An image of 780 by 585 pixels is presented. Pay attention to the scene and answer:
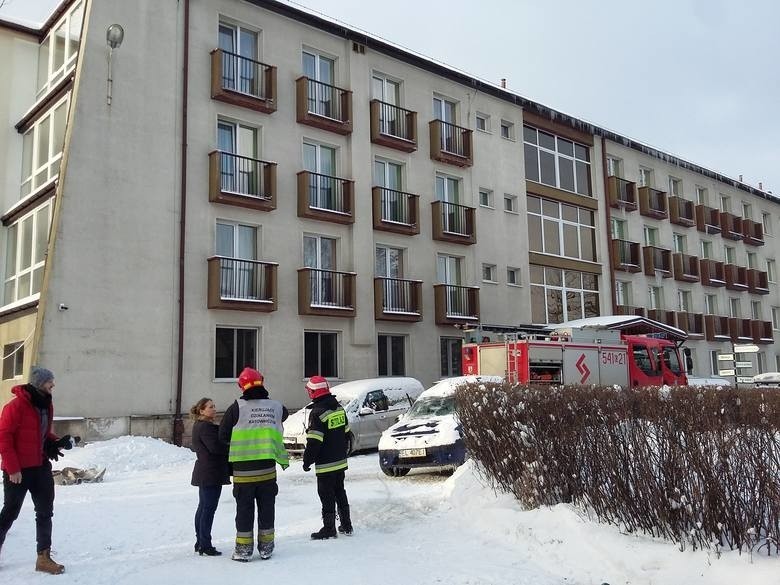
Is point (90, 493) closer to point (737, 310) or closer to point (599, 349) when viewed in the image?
point (599, 349)

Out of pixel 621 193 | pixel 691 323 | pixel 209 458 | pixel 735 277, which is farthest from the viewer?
pixel 735 277

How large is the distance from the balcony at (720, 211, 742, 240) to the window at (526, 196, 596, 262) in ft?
38.9

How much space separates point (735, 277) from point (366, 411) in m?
29.9

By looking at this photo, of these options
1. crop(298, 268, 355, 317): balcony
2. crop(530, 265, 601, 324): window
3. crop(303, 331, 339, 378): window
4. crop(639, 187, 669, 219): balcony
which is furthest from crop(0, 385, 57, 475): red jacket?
crop(639, 187, 669, 219): balcony

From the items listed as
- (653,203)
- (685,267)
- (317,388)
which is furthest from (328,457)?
(685,267)

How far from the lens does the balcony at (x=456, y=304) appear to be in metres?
24.9

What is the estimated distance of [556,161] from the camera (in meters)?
31.4

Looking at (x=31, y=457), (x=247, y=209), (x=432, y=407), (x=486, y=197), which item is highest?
(x=486, y=197)

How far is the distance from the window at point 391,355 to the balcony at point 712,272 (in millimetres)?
20368

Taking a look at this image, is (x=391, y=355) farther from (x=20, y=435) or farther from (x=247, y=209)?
(x=20, y=435)

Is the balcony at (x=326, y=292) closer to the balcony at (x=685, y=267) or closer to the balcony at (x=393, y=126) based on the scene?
the balcony at (x=393, y=126)

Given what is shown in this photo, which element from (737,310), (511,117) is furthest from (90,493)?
(737,310)

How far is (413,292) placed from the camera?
24.3 m

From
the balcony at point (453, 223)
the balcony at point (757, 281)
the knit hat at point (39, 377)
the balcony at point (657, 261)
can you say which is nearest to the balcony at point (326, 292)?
the balcony at point (453, 223)
